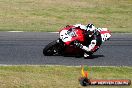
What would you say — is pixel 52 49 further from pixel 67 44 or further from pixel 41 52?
pixel 41 52

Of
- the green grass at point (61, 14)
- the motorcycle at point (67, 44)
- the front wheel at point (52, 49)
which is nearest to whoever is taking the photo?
the motorcycle at point (67, 44)

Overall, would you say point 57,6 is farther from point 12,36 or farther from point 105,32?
point 105,32

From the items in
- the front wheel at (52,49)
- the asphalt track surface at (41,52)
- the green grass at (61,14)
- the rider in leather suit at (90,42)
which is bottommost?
the green grass at (61,14)

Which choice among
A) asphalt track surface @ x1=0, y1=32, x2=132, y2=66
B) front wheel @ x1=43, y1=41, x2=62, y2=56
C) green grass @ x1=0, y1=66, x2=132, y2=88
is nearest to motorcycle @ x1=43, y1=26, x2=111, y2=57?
front wheel @ x1=43, y1=41, x2=62, y2=56

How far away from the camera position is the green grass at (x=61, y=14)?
2728cm

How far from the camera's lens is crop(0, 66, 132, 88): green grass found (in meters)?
12.4

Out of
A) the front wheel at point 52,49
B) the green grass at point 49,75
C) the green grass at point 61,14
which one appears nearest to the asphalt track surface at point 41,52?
the front wheel at point 52,49

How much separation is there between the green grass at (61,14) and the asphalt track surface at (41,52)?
2665 mm

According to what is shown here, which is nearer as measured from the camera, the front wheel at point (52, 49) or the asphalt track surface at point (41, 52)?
the asphalt track surface at point (41, 52)

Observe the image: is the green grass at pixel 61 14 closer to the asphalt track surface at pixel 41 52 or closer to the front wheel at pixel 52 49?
the asphalt track surface at pixel 41 52

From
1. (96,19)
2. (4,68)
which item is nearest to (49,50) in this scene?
(4,68)

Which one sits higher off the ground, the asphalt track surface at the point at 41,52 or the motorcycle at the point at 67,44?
the motorcycle at the point at 67,44

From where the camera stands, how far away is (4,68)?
14.8 meters

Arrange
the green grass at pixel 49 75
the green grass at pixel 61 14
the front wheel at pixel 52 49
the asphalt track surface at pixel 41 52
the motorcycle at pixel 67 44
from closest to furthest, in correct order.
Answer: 1. the green grass at pixel 49 75
2. the asphalt track surface at pixel 41 52
3. the motorcycle at pixel 67 44
4. the front wheel at pixel 52 49
5. the green grass at pixel 61 14
